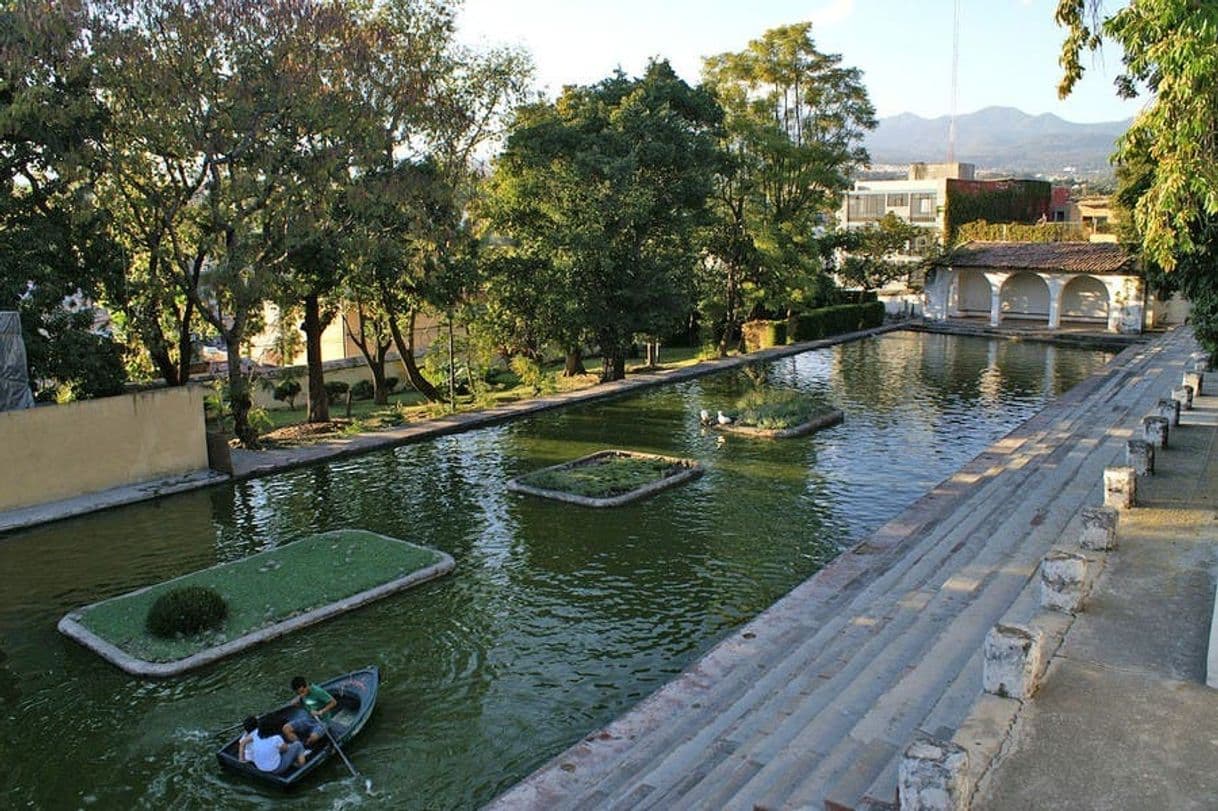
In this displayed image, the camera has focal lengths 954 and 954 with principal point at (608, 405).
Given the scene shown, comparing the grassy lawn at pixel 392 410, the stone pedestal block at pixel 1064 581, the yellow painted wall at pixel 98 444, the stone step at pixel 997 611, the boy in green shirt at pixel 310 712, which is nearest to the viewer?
the stone step at pixel 997 611

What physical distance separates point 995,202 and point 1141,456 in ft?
172

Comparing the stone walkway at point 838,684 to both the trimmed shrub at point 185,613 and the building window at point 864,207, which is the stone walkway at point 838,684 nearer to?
the trimmed shrub at point 185,613

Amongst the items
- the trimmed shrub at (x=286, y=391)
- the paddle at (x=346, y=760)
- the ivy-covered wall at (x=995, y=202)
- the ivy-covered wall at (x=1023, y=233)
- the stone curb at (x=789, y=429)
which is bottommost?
the paddle at (x=346, y=760)

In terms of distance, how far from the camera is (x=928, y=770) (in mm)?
7129

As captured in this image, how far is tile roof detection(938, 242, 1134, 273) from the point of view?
158 feet

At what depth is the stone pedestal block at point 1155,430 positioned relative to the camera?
62.3 feet

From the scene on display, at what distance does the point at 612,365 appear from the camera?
36.6 meters

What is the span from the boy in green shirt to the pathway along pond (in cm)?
42

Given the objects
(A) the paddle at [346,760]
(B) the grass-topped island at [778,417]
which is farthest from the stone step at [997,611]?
(B) the grass-topped island at [778,417]

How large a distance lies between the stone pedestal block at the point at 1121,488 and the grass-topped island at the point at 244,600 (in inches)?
438

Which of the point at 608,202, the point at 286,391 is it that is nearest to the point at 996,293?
the point at 608,202

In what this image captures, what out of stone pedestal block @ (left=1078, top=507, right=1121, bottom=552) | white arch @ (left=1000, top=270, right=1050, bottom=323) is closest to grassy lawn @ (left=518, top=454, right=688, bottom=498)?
stone pedestal block @ (left=1078, top=507, right=1121, bottom=552)

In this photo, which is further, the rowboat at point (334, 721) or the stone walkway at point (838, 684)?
the rowboat at point (334, 721)

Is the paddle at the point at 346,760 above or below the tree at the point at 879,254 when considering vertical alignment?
below
